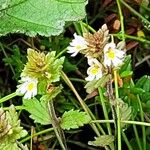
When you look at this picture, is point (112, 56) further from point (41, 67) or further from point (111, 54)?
point (41, 67)

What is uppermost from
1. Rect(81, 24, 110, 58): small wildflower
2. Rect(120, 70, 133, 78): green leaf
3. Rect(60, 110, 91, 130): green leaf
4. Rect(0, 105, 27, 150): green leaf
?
Rect(81, 24, 110, 58): small wildflower

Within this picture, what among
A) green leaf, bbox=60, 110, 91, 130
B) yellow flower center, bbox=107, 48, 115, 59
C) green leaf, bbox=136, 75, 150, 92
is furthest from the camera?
green leaf, bbox=136, 75, 150, 92

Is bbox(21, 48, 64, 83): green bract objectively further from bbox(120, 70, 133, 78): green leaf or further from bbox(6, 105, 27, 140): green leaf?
bbox(120, 70, 133, 78): green leaf

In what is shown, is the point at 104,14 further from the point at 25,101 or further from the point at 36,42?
the point at 25,101

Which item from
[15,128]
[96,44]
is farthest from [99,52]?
[15,128]

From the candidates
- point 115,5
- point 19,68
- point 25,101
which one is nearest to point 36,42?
point 19,68

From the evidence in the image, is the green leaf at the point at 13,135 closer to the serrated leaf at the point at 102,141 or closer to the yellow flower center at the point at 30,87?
the yellow flower center at the point at 30,87

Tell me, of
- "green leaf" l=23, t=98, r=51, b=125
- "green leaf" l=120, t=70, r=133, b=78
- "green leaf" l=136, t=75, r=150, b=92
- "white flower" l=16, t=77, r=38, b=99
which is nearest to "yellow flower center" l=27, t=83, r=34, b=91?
"white flower" l=16, t=77, r=38, b=99

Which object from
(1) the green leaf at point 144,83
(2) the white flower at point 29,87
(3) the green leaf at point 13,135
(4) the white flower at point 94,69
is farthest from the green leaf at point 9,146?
(1) the green leaf at point 144,83
